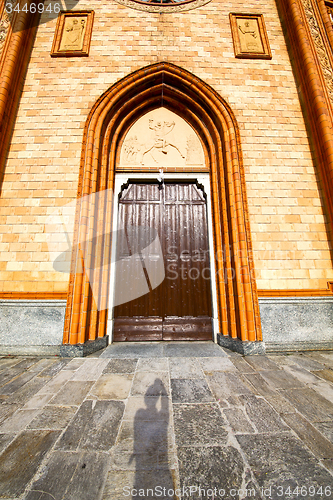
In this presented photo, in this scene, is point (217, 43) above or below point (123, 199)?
above

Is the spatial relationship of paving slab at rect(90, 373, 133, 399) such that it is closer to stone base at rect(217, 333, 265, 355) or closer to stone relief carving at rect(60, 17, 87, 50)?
stone base at rect(217, 333, 265, 355)

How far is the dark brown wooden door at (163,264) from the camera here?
398 centimetres

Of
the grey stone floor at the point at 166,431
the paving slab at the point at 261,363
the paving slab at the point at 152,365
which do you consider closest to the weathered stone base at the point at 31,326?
the grey stone floor at the point at 166,431

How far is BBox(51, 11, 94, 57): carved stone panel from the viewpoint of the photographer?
15.2 feet

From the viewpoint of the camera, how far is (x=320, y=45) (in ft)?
15.3

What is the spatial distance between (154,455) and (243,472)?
1.88 ft

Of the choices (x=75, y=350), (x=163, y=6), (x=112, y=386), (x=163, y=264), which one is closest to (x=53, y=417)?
(x=112, y=386)

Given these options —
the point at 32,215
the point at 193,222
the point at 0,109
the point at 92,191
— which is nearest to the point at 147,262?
the point at 193,222

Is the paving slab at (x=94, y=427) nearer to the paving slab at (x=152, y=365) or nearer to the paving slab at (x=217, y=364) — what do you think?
the paving slab at (x=152, y=365)

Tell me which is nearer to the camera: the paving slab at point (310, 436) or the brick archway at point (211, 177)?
the paving slab at point (310, 436)

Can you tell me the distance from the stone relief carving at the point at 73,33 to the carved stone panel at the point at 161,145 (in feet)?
7.53

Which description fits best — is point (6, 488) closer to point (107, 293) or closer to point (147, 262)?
point (107, 293)

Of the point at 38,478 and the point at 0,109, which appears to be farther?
the point at 0,109

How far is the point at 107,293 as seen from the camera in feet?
12.9
